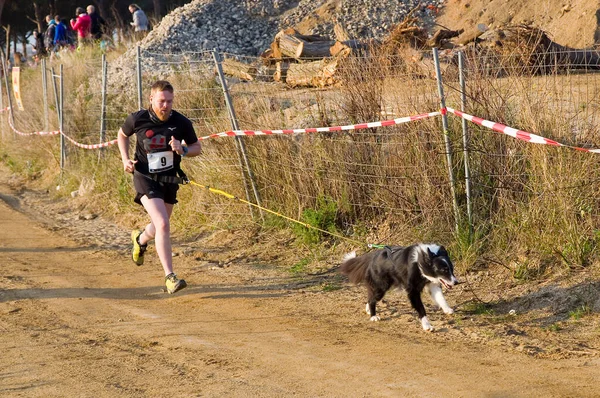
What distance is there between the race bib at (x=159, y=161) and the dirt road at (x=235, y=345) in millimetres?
1337

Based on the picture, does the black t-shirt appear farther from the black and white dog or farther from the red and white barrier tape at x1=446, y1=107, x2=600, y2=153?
the red and white barrier tape at x1=446, y1=107, x2=600, y2=153

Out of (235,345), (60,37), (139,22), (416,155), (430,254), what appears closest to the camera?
(235,345)

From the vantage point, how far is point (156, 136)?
27.2 ft

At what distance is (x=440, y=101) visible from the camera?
8.66 m

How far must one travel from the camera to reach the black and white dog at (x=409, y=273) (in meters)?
7.00

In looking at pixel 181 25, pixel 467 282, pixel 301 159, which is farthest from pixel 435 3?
pixel 467 282

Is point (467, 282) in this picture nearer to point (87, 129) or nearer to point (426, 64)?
point (426, 64)

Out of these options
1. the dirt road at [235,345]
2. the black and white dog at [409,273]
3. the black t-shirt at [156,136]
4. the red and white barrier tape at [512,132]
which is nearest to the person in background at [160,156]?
the black t-shirt at [156,136]

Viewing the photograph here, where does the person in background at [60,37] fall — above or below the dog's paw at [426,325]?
above

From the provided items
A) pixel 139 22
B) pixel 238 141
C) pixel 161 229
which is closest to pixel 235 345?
pixel 161 229

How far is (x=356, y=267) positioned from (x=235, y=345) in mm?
1554

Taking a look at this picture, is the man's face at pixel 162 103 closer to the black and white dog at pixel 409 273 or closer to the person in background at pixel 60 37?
the black and white dog at pixel 409 273

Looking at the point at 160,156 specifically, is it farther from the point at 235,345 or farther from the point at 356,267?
the point at 235,345

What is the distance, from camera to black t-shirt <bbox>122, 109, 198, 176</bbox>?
8312 mm
